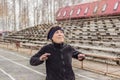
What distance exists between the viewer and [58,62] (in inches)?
165

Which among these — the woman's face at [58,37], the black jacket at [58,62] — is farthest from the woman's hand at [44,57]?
the woman's face at [58,37]

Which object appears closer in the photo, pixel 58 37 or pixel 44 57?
pixel 44 57

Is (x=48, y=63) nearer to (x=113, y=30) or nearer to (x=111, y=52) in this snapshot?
(x=111, y=52)

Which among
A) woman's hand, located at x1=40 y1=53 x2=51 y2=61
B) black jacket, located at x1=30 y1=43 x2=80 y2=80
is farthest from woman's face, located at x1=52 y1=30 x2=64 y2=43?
woman's hand, located at x1=40 y1=53 x2=51 y2=61

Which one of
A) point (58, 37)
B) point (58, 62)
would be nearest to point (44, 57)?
point (58, 62)

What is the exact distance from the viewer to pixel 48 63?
14.0ft

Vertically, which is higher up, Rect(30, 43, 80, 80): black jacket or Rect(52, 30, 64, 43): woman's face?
Rect(52, 30, 64, 43): woman's face

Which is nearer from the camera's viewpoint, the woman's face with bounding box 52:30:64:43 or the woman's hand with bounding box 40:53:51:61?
the woman's hand with bounding box 40:53:51:61

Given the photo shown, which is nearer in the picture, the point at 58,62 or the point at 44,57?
the point at 44,57

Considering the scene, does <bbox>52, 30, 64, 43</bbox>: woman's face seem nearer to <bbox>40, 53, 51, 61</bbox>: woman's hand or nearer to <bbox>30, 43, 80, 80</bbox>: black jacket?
<bbox>30, 43, 80, 80</bbox>: black jacket

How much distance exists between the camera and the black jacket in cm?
418

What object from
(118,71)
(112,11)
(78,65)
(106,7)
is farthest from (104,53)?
(106,7)

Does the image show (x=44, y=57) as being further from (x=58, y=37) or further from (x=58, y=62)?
(x=58, y=37)

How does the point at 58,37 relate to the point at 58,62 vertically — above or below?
above
